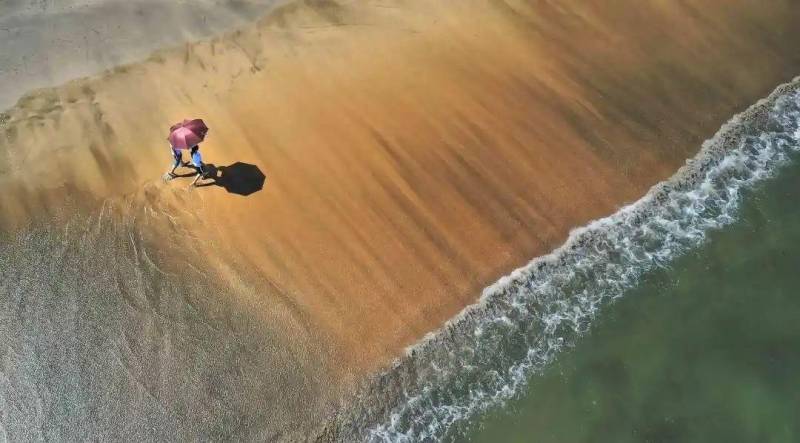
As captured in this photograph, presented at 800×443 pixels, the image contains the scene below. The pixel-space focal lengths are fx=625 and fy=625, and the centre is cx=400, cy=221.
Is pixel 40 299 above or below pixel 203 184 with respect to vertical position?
below

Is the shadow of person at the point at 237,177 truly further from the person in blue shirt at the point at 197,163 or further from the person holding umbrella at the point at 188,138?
the person holding umbrella at the point at 188,138

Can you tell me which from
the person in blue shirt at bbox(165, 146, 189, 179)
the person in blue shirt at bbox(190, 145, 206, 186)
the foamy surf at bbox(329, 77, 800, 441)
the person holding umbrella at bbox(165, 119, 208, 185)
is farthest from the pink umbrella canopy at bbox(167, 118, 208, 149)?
the foamy surf at bbox(329, 77, 800, 441)

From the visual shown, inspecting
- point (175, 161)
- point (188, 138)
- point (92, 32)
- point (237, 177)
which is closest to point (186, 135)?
point (188, 138)

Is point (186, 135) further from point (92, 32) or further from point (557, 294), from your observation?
point (557, 294)

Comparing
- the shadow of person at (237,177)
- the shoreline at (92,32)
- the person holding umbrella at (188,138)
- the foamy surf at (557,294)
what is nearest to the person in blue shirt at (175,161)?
the person holding umbrella at (188,138)

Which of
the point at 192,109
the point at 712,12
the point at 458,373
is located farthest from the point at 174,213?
the point at 712,12

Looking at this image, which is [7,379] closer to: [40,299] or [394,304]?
[40,299]
